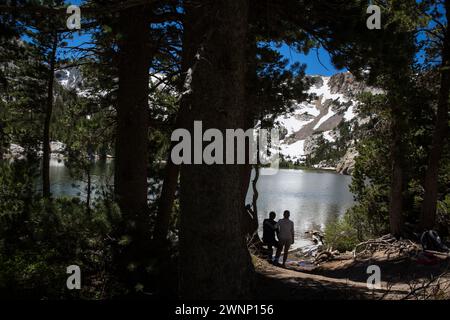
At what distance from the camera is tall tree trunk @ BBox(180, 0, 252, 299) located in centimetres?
397

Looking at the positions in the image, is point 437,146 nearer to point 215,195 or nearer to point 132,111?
point 132,111

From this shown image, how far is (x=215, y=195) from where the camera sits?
3979mm

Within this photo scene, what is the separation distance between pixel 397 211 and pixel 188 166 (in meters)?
10.1

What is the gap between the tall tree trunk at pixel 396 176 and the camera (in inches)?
471

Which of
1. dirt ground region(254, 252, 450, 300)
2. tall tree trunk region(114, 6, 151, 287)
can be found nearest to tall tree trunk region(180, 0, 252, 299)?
dirt ground region(254, 252, 450, 300)

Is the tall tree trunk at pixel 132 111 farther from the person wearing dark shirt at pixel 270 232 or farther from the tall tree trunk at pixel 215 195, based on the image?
the person wearing dark shirt at pixel 270 232

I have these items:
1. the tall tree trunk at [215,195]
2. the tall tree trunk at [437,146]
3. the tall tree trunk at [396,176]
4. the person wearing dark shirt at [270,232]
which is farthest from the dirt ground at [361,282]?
the tall tree trunk at [396,176]

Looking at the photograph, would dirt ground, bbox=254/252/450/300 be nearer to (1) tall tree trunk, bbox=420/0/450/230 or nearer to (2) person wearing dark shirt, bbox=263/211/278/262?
(2) person wearing dark shirt, bbox=263/211/278/262

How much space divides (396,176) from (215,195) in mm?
9959

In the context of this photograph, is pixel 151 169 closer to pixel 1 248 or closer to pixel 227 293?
pixel 1 248

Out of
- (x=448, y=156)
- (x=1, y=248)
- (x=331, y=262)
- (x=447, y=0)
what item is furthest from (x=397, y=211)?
(x=1, y=248)

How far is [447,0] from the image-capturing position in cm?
1072

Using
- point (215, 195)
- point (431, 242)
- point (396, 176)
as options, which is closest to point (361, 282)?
point (431, 242)

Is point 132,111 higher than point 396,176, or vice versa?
point 132,111
